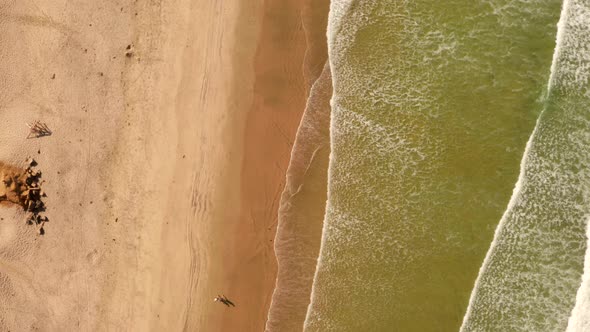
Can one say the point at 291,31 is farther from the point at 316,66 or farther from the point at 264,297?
the point at 264,297

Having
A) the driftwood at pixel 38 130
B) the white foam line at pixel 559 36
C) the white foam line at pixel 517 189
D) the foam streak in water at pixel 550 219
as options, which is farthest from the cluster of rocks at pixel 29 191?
the white foam line at pixel 559 36

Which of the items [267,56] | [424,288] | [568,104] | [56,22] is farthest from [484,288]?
[56,22]

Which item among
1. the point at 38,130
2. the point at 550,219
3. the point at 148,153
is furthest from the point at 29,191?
the point at 550,219

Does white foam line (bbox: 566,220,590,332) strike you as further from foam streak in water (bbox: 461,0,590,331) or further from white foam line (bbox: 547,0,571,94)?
white foam line (bbox: 547,0,571,94)

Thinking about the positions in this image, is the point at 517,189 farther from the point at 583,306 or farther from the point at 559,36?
the point at 559,36

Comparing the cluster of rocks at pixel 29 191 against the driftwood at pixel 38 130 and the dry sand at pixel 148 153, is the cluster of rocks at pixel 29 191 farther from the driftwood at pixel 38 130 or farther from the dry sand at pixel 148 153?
the driftwood at pixel 38 130

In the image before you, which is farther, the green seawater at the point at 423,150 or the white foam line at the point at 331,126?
the white foam line at the point at 331,126
